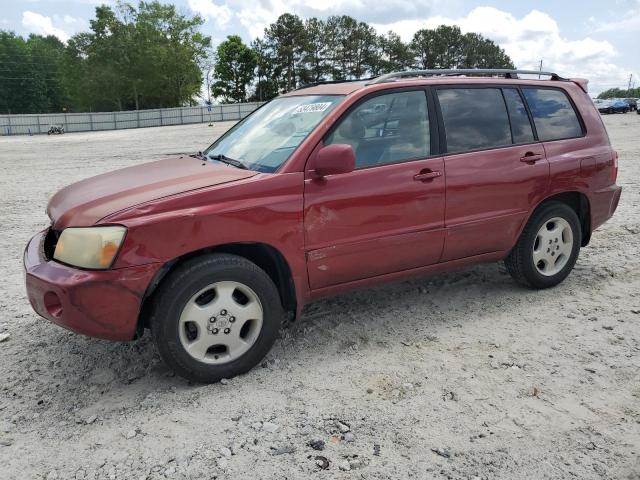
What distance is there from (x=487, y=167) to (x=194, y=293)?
238cm

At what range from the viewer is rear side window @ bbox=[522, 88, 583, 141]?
4535 millimetres

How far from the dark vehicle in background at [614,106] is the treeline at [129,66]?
150 feet

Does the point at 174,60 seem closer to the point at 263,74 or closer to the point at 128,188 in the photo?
the point at 263,74

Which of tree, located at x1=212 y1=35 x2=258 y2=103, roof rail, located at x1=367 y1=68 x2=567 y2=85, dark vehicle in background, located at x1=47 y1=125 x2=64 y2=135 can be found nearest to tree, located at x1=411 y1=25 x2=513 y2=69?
tree, located at x1=212 y1=35 x2=258 y2=103

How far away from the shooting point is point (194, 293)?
3.09 meters

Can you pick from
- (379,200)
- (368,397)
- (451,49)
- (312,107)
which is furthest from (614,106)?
(451,49)

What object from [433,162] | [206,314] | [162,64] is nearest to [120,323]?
[206,314]

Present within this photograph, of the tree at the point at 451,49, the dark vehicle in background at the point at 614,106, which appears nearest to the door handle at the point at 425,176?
the dark vehicle in background at the point at 614,106

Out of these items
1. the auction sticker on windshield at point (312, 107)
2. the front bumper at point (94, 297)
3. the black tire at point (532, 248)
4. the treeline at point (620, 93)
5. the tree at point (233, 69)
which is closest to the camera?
the front bumper at point (94, 297)

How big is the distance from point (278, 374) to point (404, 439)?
3.17 feet

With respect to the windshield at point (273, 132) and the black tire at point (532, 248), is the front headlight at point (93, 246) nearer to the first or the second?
the windshield at point (273, 132)

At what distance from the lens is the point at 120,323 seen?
9.89ft

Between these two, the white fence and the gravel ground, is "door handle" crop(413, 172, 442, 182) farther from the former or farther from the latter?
the white fence

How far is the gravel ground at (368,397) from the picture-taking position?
2.58 metres
